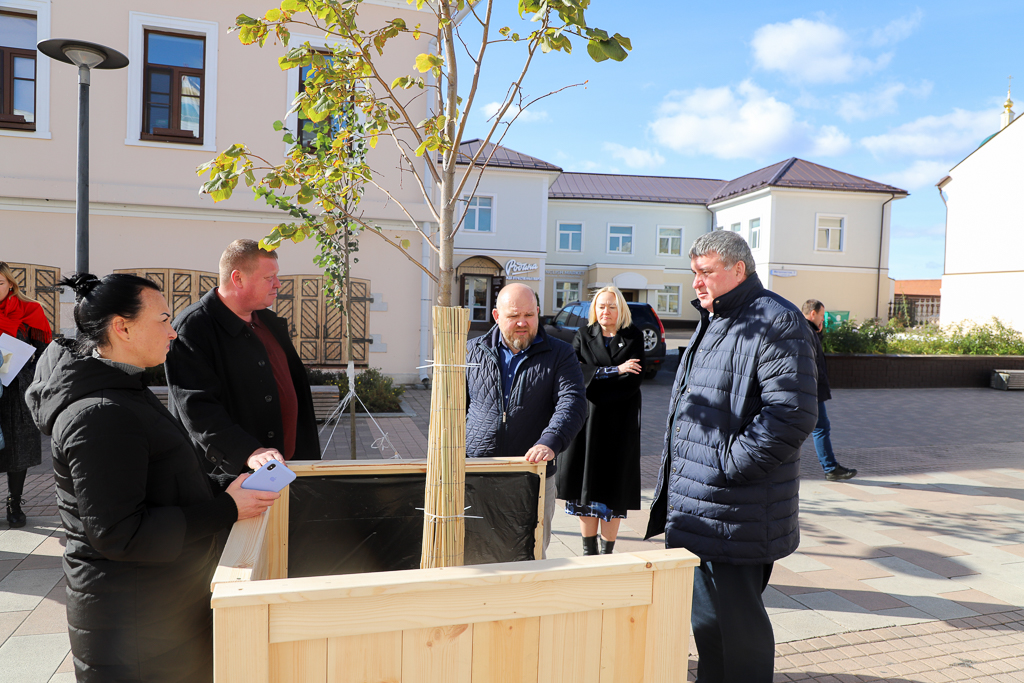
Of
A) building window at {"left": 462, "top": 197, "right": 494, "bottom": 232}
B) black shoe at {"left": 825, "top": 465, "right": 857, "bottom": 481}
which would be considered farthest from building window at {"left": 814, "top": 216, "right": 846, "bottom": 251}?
black shoe at {"left": 825, "top": 465, "right": 857, "bottom": 481}

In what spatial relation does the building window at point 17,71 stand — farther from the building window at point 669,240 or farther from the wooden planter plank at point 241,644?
the building window at point 669,240

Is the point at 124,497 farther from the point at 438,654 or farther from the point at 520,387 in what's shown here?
the point at 520,387

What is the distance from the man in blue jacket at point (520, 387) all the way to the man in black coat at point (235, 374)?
35.3 inches

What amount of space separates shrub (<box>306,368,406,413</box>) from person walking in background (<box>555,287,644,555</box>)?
243 inches

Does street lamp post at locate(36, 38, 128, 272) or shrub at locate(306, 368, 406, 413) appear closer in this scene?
street lamp post at locate(36, 38, 128, 272)

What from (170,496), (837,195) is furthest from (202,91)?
(837,195)

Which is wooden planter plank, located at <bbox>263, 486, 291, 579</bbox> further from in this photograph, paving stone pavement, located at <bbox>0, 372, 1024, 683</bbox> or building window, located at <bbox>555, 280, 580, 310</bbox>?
building window, located at <bbox>555, 280, 580, 310</bbox>

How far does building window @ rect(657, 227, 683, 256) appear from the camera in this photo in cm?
3316

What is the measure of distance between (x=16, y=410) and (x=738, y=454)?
4781mm

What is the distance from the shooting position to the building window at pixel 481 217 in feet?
82.3

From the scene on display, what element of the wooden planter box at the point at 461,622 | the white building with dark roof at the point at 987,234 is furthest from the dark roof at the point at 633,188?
the wooden planter box at the point at 461,622

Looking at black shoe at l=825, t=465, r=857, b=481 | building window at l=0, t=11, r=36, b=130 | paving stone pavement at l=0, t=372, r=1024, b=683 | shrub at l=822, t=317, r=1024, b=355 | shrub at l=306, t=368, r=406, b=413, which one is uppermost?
building window at l=0, t=11, r=36, b=130

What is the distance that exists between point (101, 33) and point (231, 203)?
3350mm

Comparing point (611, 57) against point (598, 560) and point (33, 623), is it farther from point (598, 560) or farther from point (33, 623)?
point (33, 623)
